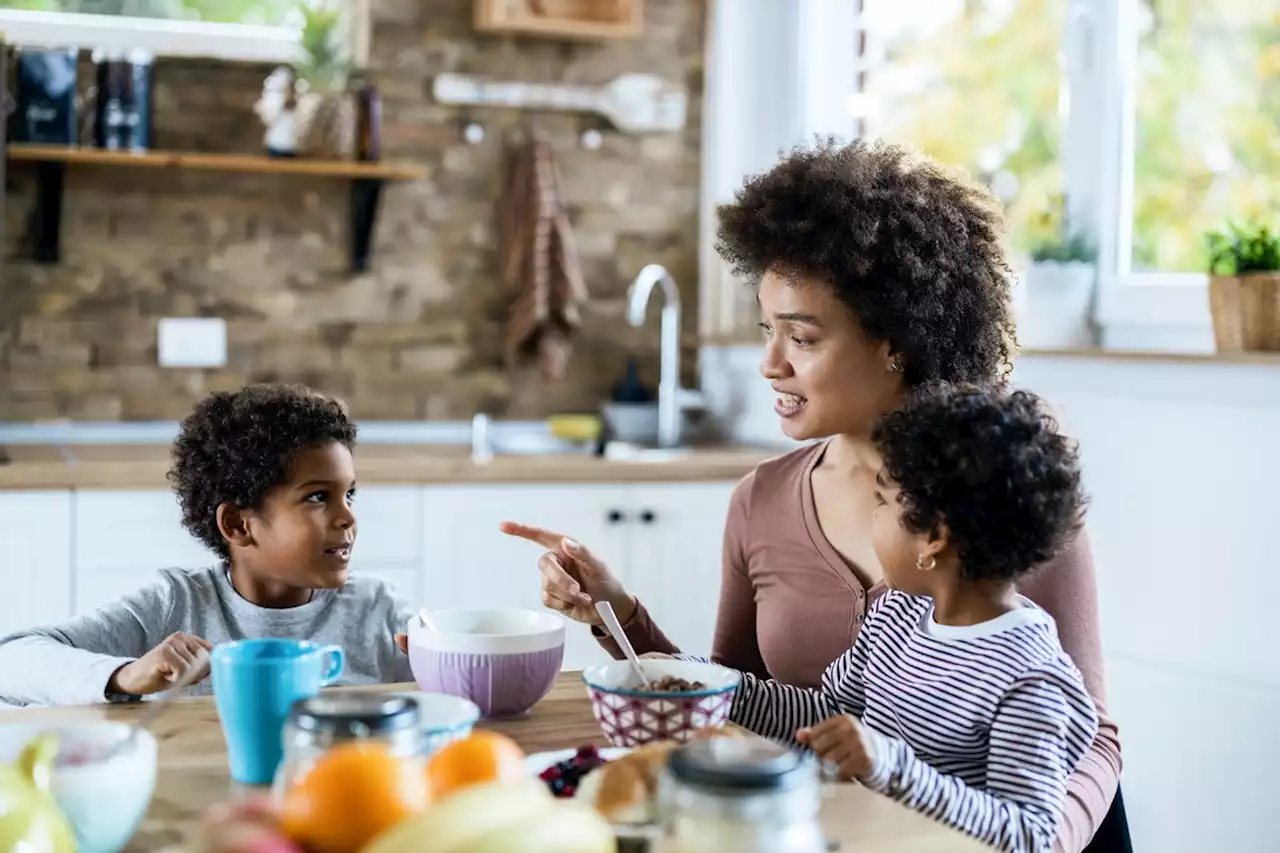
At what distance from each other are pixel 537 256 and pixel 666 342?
0.41 metres

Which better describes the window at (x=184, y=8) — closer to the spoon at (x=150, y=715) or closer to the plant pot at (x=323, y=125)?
the plant pot at (x=323, y=125)

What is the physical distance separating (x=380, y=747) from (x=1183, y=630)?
76.4 inches

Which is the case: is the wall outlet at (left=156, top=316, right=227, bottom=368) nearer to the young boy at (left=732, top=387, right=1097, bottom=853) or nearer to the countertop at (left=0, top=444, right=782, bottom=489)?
the countertop at (left=0, top=444, right=782, bottom=489)

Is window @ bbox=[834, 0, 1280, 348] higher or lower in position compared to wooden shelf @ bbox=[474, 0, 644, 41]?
lower

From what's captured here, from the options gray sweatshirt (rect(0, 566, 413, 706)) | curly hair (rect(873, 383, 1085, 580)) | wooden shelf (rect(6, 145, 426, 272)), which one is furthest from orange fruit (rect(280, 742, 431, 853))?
wooden shelf (rect(6, 145, 426, 272))

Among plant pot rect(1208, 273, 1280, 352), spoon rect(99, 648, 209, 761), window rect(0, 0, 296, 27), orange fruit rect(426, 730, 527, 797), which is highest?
window rect(0, 0, 296, 27)

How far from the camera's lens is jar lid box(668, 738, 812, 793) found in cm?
85

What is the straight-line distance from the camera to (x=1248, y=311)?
2.37m

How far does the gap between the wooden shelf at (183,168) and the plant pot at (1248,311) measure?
1907 mm

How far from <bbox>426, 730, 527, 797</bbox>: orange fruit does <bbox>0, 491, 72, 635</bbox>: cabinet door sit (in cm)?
215

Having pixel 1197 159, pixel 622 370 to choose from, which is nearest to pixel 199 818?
pixel 1197 159

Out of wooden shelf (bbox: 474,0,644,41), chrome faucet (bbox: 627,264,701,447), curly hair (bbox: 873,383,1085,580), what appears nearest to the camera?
curly hair (bbox: 873,383,1085,580)

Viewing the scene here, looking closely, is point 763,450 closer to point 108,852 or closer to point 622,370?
point 622,370

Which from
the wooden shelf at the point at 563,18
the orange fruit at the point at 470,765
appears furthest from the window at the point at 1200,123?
the orange fruit at the point at 470,765
